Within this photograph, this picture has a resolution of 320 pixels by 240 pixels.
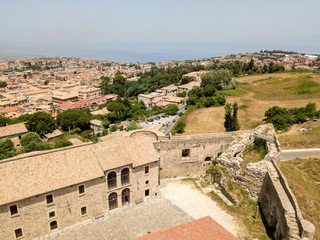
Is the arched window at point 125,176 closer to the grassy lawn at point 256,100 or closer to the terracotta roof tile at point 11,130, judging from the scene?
the grassy lawn at point 256,100

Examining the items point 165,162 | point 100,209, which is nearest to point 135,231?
point 100,209

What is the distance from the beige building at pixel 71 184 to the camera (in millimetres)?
17188


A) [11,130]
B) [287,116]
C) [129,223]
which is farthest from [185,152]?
[11,130]

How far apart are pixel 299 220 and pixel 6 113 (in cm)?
8154

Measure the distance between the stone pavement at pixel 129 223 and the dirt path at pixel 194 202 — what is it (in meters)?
1.02

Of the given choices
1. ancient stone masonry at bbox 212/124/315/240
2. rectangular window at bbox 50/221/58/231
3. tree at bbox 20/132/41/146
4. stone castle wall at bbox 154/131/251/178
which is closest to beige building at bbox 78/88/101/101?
tree at bbox 20/132/41/146

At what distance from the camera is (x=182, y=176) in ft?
91.5

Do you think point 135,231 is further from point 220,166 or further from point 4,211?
point 220,166

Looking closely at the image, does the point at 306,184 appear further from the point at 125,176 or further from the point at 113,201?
the point at 113,201

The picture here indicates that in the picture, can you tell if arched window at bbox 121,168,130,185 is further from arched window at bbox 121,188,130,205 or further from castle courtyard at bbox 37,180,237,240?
castle courtyard at bbox 37,180,237,240

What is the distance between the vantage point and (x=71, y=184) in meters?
18.5

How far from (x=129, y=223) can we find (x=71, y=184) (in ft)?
20.7

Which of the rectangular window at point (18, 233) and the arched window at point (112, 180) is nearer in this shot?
the rectangular window at point (18, 233)

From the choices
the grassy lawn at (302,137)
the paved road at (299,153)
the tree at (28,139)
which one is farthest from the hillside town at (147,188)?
the tree at (28,139)
